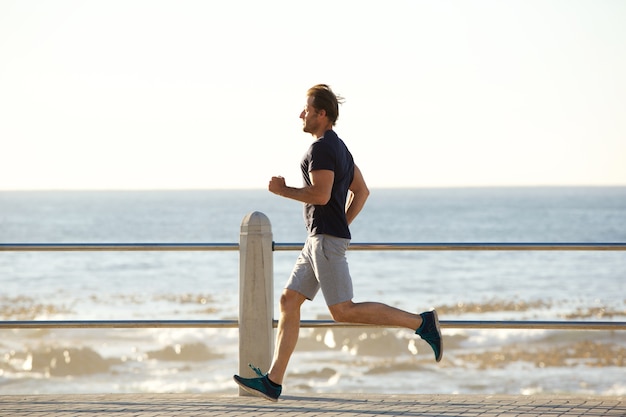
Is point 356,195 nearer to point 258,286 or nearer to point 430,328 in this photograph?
point 430,328

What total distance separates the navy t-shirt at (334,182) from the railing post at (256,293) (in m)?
→ 0.92

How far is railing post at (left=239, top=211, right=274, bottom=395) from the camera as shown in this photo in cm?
795

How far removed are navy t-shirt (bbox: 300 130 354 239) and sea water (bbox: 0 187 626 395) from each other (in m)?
8.22

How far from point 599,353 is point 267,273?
15909 mm

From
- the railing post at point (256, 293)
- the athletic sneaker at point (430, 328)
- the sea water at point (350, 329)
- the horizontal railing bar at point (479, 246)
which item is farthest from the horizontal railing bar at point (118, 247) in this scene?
the sea water at point (350, 329)

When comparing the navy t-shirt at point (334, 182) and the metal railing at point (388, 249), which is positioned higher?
the navy t-shirt at point (334, 182)

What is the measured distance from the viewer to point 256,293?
801 cm

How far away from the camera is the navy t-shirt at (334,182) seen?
6.84 metres

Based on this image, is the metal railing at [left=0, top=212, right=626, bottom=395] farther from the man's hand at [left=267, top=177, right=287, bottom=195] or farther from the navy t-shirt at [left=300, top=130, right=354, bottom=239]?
the man's hand at [left=267, top=177, right=287, bottom=195]

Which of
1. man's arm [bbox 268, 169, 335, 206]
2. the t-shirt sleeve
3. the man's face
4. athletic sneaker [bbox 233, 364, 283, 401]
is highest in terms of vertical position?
the man's face

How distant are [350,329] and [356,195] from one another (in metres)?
17.2

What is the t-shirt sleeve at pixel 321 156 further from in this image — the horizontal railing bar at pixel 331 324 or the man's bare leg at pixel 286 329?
the horizontal railing bar at pixel 331 324

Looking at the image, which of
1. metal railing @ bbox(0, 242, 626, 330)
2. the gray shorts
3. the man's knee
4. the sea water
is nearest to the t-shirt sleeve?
the gray shorts

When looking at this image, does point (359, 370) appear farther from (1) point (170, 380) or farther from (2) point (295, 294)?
(2) point (295, 294)
